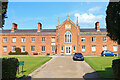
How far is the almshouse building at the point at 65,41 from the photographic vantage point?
123 ft

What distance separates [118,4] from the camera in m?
6.48

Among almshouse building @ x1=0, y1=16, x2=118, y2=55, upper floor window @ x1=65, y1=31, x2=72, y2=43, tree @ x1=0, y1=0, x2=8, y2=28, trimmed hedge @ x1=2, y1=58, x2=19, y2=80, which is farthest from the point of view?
upper floor window @ x1=65, y1=31, x2=72, y2=43

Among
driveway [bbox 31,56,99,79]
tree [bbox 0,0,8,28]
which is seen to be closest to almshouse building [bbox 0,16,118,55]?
driveway [bbox 31,56,99,79]

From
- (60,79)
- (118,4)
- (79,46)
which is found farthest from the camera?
(79,46)

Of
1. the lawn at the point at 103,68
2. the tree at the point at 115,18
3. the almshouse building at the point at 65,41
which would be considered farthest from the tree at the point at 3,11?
the almshouse building at the point at 65,41

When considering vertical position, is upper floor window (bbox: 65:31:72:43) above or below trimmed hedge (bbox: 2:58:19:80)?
above

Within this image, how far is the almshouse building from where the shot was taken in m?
37.5

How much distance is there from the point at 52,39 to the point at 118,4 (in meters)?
32.6

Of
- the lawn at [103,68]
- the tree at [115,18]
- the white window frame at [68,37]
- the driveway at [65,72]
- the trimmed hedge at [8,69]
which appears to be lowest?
the driveway at [65,72]

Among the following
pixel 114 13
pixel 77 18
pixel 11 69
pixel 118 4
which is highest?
pixel 77 18

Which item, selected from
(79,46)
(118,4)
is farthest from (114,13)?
(79,46)

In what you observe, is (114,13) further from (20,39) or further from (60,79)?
(20,39)

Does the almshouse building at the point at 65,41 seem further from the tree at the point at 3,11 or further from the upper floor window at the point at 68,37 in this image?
the tree at the point at 3,11

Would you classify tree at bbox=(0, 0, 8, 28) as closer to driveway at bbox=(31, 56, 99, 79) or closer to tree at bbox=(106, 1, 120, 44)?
driveway at bbox=(31, 56, 99, 79)
